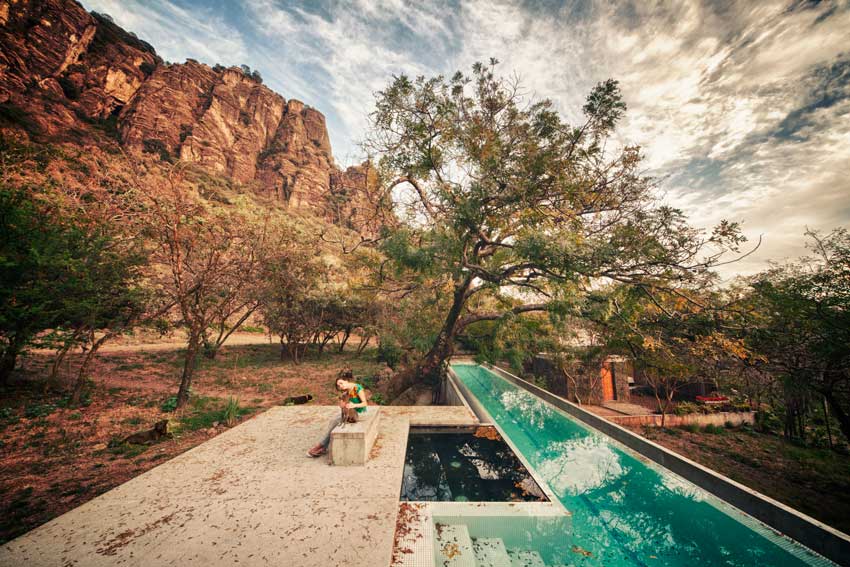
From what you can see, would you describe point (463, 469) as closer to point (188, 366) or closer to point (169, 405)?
point (188, 366)

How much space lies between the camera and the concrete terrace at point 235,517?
9.62 ft

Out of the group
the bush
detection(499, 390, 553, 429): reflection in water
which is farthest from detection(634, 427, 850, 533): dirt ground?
detection(499, 390, 553, 429): reflection in water

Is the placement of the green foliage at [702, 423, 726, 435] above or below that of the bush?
below

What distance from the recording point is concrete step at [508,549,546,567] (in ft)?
13.0

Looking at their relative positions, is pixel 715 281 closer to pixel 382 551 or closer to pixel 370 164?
pixel 382 551

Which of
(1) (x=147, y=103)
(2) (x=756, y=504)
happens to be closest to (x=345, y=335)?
(2) (x=756, y=504)

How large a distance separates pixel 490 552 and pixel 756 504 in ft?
15.2

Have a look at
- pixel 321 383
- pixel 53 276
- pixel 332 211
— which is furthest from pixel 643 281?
pixel 53 276

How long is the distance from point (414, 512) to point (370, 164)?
27.2 feet

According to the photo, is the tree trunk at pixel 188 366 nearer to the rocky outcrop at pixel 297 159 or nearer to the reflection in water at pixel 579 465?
the reflection in water at pixel 579 465

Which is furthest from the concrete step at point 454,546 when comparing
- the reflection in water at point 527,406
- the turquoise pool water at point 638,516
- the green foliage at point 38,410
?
the green foliage at point 38,410

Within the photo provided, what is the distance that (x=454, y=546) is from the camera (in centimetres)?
380

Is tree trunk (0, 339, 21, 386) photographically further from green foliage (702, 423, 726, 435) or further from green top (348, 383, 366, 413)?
green foliage (702, 423, 726, 435)

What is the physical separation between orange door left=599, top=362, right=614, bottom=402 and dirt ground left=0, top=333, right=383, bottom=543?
35.6 ft
